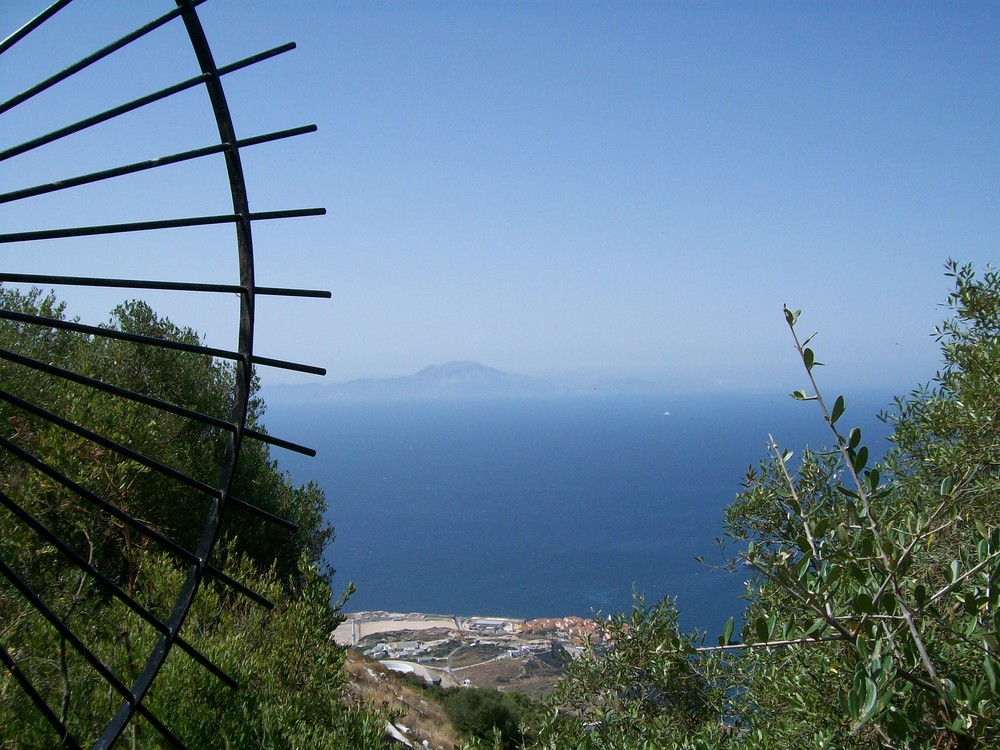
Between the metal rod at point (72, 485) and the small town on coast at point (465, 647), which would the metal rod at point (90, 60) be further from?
the small town on coast at point (465, 647)

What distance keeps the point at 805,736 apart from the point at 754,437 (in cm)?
14755

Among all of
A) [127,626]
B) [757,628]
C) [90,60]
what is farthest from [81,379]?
[127,626]

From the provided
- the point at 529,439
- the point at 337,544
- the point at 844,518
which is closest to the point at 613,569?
the point at 337,544

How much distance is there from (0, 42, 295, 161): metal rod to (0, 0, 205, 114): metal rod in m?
0.08

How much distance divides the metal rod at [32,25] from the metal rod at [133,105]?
0.19 m

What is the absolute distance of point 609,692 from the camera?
4574 millimetres

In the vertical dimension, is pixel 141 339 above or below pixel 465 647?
above

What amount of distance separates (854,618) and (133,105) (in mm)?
2507

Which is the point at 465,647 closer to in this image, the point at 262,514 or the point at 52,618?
the point at 262,514

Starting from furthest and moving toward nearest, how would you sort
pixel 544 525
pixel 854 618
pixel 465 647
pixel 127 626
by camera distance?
pixel 544 525 → pixel 465 647 → pixel 127 626 → pixel 854 618

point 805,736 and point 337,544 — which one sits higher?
point 805,736

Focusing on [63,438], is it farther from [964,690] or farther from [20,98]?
[964,690]

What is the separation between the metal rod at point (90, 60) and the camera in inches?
64.5

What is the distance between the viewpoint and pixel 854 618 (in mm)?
2322
